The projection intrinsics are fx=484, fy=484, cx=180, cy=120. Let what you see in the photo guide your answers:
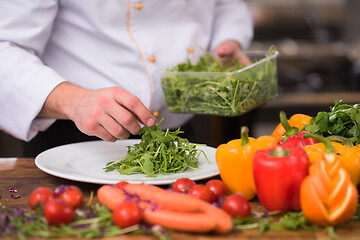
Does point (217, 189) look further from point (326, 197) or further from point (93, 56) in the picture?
point (93, 56)

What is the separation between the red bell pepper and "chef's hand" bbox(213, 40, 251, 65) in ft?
2.93

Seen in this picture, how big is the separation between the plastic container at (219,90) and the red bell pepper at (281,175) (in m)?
0.50

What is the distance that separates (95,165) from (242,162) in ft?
1.56

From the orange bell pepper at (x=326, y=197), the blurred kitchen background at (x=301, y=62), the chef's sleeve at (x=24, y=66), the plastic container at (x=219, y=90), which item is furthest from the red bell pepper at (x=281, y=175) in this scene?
the blurred kitchen background at (x=301, y=62)

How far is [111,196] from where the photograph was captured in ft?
3.43

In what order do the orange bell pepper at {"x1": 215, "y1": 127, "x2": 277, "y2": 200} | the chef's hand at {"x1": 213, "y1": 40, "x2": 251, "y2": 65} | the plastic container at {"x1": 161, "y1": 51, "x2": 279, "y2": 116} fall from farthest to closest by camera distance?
the chef's hand at {"x1": 213, "y1": 40, "x2": 251, "y2": 65}, the plastic container at {"x1": 161, "y1": 51, "x2": 279, "y2": 116}, the orange bell pepper at {"x1": 215, "y1": 127, "x2": 277, "y2": 200}

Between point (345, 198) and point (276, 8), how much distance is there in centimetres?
405

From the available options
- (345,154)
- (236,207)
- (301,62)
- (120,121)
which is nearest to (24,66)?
(120,121)

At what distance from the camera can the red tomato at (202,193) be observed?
1062mm

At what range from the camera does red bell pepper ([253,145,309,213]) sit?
1028 mm

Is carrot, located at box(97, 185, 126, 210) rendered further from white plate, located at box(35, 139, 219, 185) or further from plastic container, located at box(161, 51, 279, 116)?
plastic container, located at box(161, 51, 279, 116)

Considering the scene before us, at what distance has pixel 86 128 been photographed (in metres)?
1.34

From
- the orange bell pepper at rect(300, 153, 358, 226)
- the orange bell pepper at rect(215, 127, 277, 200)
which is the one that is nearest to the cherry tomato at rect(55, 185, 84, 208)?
the orange bell pepper at rect(215, 127, 277, 200)

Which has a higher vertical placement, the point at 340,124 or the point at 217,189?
the point at 340,124
